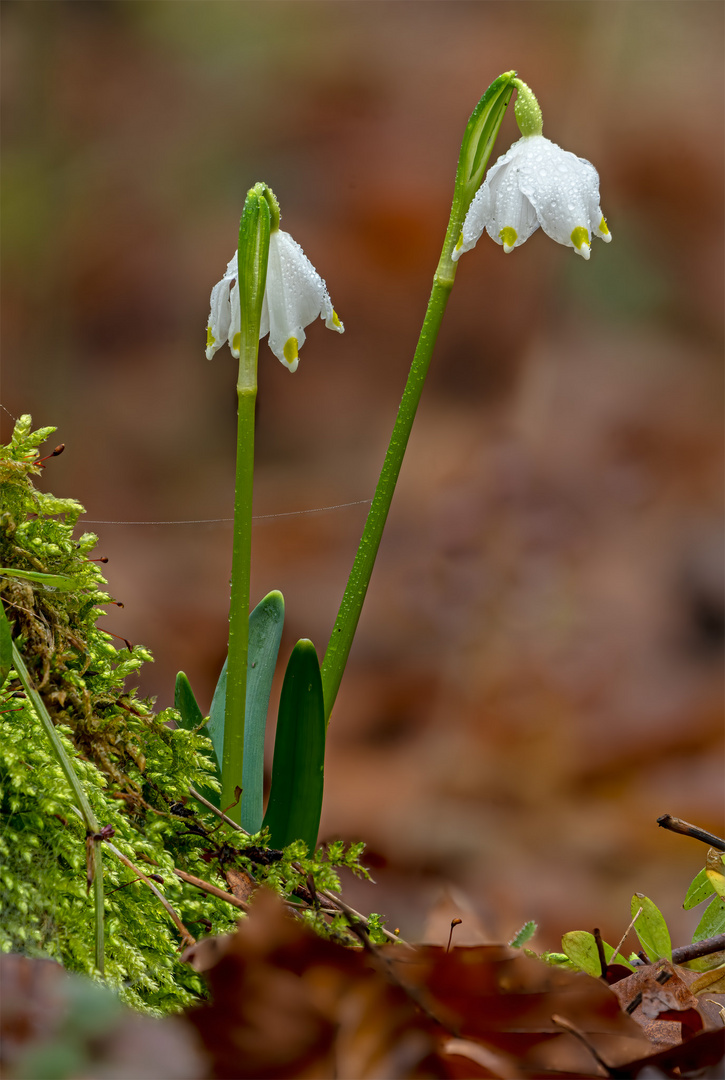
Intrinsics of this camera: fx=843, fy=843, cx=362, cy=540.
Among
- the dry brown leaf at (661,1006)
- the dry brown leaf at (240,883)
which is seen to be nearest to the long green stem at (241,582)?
the dry brown leaf at (240,883)

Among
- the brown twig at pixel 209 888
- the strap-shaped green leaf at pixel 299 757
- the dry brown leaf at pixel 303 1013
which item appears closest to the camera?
the dry brown leaf at pixel 303 1013

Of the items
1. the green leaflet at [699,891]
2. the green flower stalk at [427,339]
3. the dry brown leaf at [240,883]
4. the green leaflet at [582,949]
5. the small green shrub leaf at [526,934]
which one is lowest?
the green leaflet at [699,891]

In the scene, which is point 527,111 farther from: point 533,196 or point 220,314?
point 220,314

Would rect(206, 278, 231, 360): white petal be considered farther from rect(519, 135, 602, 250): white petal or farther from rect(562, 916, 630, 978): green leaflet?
rect(562, 916, 630, 978): green leaflet

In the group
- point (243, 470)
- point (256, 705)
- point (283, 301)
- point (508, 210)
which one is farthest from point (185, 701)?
point (508, 210)

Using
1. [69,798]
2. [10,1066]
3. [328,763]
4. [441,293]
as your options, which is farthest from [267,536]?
[10,1066]

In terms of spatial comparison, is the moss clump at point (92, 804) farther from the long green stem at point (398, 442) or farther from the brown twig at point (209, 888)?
the long green stem at point (398, 442)

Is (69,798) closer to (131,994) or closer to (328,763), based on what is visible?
(131,994)

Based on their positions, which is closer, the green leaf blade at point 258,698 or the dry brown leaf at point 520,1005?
the dry brown leaf at point 520,1005
